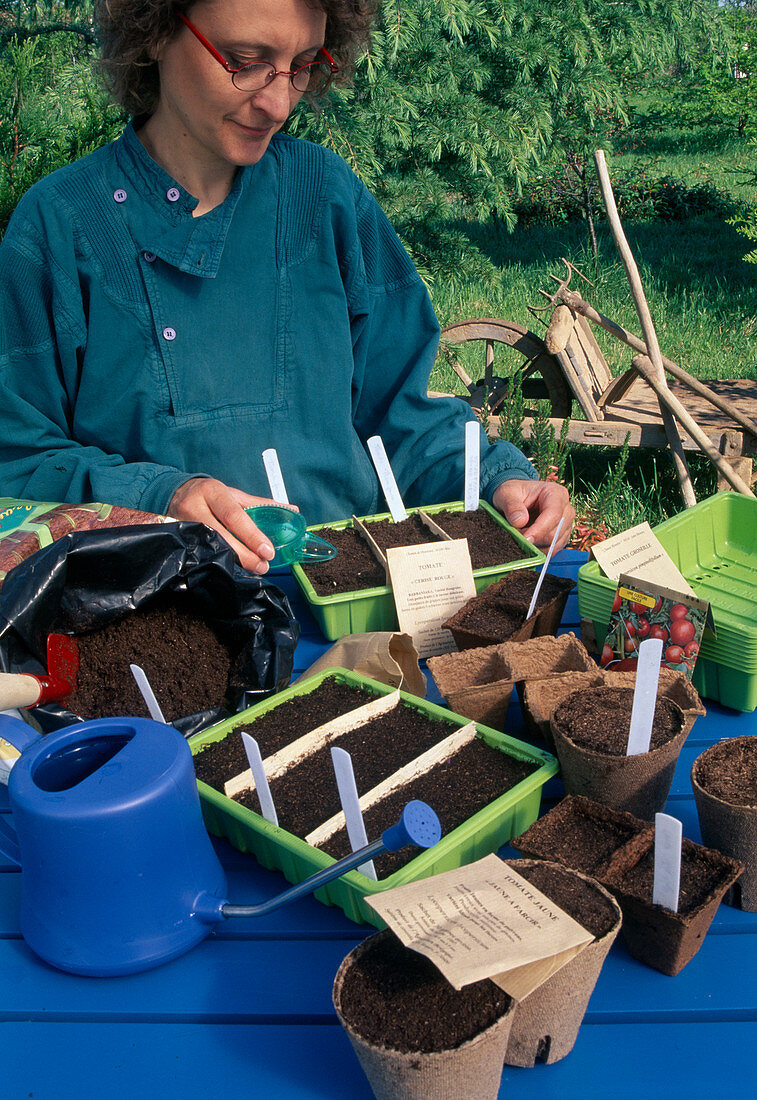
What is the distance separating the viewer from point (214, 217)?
1.70 metres

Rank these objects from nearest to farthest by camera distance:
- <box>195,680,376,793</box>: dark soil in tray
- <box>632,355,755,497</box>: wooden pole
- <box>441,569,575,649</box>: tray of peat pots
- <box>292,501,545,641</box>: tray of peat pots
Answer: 1. <box>195,680,376,793</box>: dark soil in tray
2. <box>441,569,575,649</box>: tray of peat pots
3. <box>292,501,545,641</box>: tray of peat pots
4. <box>632,355,755,497</box>: wooden pole

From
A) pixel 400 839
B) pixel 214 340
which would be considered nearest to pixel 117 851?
pixel 400 839

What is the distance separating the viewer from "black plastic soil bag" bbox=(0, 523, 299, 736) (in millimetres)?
1197

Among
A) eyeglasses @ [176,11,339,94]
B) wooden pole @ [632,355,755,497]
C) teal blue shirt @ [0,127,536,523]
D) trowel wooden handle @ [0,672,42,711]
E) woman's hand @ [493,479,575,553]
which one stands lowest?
wooden pole @ [632,355,755,497]

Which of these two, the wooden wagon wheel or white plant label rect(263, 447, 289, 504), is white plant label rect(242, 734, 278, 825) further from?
the wooden wagon wheel

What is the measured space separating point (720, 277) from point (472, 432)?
6832 mm

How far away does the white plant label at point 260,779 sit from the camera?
3.10 ft

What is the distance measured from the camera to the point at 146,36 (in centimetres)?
153

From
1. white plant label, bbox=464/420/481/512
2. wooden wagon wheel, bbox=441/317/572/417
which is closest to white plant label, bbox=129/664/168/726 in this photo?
white plant label, bbox=464/420/481/512

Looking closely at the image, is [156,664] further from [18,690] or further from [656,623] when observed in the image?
[656,623]

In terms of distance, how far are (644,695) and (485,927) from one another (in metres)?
0.34

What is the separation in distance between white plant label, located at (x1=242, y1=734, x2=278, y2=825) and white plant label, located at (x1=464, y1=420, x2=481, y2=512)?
972 mm

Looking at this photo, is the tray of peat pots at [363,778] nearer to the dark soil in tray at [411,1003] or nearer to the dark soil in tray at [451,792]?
the dark soil in tray at [451,792]

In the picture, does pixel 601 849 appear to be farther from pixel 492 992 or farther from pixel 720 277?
pixel 720 277
